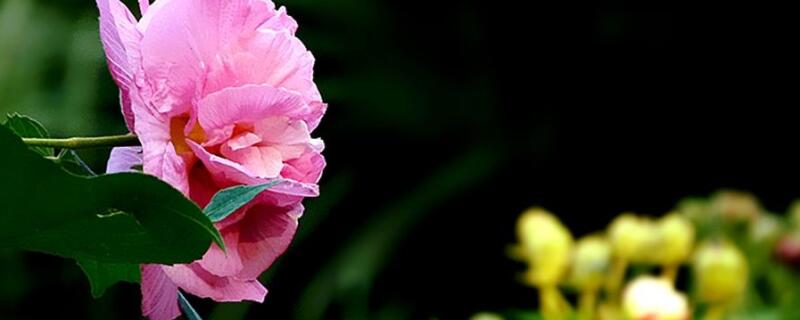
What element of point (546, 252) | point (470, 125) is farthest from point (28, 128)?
point (470, 125)

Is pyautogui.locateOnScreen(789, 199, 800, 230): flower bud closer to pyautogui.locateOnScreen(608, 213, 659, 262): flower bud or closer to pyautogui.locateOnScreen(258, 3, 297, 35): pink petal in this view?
pyautogui.locateOnScreen(608, 213, 659, 262): flower bud

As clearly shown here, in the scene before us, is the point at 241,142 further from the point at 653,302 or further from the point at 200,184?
the point at 653,302

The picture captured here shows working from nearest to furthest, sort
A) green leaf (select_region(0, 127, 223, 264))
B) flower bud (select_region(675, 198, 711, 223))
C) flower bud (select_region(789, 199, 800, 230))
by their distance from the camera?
green leaf (select_region(0, 127, 223, 264)) < flower bud (select_region(789, 199, 800, 230)) < flower bud (select_region(675, 198, 711, 223))

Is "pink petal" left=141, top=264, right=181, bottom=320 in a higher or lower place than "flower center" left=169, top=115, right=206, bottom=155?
lower

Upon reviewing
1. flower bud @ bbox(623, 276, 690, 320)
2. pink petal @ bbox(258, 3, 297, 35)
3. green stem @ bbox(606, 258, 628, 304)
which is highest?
green stem @ bbox(606, 258, 628, 304)

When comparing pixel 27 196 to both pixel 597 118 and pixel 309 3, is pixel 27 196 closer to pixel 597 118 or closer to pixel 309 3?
pixel 309 3

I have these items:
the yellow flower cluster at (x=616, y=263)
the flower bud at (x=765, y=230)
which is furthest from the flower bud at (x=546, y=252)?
the flower bud at (x=765, y=230)

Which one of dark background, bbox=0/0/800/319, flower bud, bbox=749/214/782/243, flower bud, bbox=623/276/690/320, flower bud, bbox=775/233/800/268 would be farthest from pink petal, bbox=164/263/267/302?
dark background, bbox=0/0/800/319
